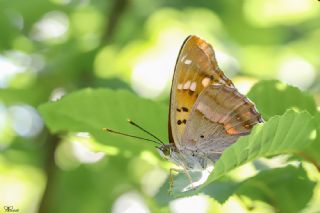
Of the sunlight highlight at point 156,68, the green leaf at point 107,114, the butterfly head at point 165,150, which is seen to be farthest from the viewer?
the sunlight highlight at point 156,68

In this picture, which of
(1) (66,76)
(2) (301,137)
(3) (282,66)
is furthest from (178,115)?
(3) (282,66)

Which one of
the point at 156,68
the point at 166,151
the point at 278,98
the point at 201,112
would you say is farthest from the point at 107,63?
the point at 278,98

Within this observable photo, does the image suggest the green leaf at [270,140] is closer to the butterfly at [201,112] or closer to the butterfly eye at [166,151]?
the butterfly at [201,112]

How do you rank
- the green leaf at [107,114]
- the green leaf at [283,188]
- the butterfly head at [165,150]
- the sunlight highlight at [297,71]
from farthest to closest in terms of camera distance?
1. the sunlight highlight at [297,71]
2. the butterfly head at [165,150]
3. the green leaf at [107,114]
4. the green leaf at [283,188]

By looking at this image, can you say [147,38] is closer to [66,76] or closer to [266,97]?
[66,76]

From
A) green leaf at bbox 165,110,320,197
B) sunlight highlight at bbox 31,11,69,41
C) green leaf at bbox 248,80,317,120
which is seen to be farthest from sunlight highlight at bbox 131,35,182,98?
green leaf at bbox 165,110,320,197

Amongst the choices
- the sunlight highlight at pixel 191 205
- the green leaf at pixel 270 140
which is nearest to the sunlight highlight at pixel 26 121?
the sunlight highlight at pixel 191 205

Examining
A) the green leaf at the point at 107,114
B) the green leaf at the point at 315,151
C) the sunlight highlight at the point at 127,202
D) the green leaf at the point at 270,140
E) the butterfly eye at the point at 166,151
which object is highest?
the green leaf at the point at 270,140
